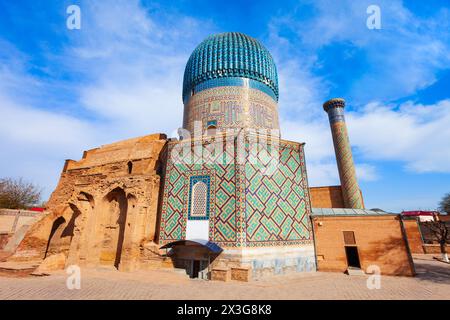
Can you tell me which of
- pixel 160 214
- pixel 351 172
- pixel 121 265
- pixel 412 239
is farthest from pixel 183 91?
pixel 412 239

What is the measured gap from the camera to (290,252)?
9461mm

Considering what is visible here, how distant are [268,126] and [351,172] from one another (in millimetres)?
7567

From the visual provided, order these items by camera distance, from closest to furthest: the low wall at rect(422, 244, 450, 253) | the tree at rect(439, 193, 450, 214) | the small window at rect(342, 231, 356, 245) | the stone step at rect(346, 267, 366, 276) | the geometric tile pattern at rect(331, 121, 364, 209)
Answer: the stone step at rect(346, 267, 366, 276), the small window at rect(342, 231, 356, 245), the geometric tile pattern at rect(331, 121, 364, 209), the low wall at rect(422, 244, 450, 253), the tree at rect(439, 193, 450, 214)

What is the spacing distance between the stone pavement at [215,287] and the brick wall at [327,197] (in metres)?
7.12

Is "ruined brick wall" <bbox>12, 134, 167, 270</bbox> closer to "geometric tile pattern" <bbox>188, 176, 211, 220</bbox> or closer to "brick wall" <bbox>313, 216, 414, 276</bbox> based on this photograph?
"geometric tile pattern" <bbox>188, 176, 211, 220</bbox>

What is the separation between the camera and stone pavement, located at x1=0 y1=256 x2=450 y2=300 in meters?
6.03

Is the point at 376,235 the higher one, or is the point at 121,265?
the point at 376,235

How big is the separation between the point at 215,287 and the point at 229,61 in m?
12.4

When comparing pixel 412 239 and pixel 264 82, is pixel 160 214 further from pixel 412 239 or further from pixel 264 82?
pixel 412 239

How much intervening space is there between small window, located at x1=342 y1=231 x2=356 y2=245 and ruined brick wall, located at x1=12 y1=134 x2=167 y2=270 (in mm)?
8893

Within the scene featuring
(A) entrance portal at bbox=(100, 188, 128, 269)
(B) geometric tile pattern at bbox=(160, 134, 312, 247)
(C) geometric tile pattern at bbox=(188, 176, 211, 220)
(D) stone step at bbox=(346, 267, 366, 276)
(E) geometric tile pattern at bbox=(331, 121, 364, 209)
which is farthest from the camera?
(E) geometric tile pattern at bbox=(331, 121, 364, 209)

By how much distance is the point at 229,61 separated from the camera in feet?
45.9

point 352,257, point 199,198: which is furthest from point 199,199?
point 352,257

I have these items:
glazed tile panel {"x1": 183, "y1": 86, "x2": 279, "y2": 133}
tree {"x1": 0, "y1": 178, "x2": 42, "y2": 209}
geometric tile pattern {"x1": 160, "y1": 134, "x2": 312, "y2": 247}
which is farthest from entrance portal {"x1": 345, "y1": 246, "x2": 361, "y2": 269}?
tree {"x1": 0, "y1": 178, "x2": 42, "y2": 209}
